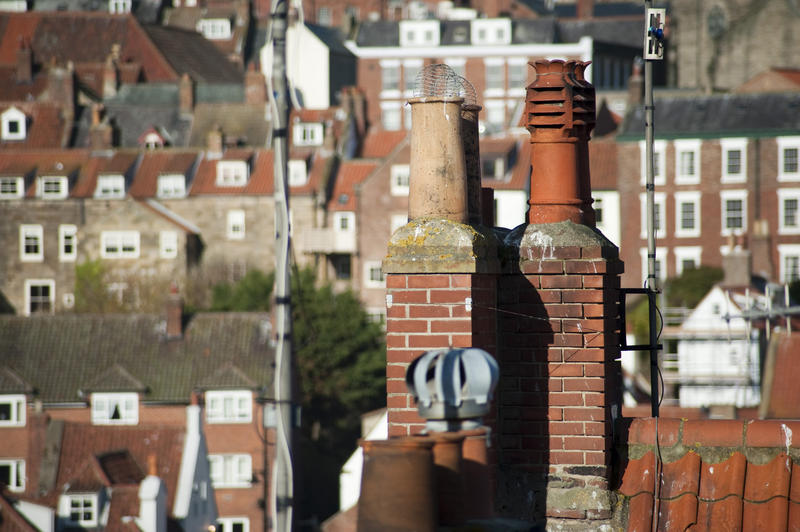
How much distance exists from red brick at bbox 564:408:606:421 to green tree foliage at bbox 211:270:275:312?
67537 mm

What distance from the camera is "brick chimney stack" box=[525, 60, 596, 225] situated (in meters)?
8.30

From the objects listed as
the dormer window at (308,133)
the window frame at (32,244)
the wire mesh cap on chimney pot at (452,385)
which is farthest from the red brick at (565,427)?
the dormer window at (308,133)

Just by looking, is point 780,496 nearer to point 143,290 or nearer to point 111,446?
point 111,446

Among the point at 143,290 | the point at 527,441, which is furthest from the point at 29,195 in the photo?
the point at 527,441

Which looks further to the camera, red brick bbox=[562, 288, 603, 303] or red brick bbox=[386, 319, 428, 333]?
red brick bbox=[562, 288, 603, 303]

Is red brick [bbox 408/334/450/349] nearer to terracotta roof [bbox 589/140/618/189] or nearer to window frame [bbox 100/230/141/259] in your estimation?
terracotta roof [bbox 589/140/618/189]

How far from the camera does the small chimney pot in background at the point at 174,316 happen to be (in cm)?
6462

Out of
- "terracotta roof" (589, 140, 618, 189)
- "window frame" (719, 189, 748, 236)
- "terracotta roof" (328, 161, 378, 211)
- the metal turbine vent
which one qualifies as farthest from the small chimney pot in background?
the metal turbine vent

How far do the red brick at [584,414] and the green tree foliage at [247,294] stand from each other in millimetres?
67537

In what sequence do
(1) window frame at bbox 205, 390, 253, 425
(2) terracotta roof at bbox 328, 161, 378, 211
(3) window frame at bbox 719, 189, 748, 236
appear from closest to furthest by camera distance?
(1) window frame at bbox 205, 390, 253, 425 < (3) window frame at bbox 719, 189, 748, 236 < (2) terracotta roof at bbox 328, 161, 378, 211

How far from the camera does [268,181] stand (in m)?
87.6

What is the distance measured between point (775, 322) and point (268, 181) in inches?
1792

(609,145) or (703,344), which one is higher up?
(609,145)

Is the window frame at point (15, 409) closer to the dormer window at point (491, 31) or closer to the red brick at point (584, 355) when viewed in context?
the dormer window at point (491, 31)
